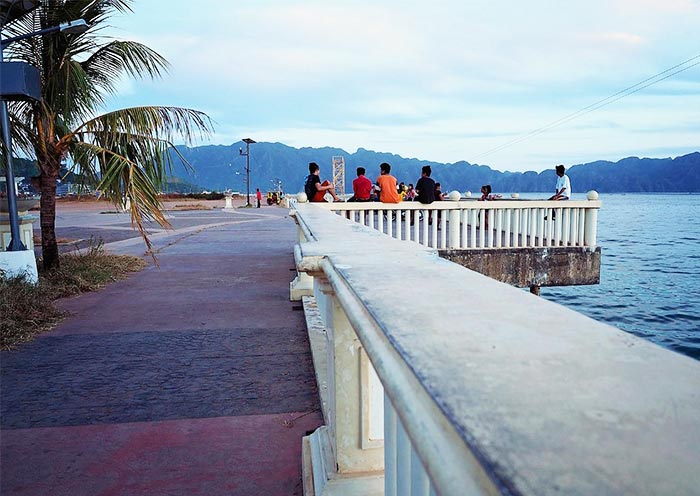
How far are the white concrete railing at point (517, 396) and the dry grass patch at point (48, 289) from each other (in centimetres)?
521

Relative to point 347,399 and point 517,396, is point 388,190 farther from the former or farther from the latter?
point 517,396

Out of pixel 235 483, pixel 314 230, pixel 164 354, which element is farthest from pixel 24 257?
pixel 235 483

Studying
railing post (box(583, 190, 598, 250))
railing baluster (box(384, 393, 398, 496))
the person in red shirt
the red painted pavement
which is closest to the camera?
railing baluster (box(384, 393, 398, 496))

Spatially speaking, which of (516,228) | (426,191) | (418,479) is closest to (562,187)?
(516,228)

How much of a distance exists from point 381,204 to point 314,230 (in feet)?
20.5

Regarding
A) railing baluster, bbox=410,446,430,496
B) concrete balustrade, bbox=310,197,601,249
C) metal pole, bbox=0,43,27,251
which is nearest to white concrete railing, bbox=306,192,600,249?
concrete balustrade, bbox=310,197,601,249

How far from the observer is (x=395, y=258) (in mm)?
2299

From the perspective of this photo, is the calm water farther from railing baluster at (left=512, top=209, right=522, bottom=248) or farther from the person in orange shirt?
the person in orange shirt

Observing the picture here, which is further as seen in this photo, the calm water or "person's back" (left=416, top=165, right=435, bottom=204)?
the calm water

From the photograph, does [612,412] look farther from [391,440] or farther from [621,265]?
[621,265]

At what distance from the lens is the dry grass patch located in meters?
5.54

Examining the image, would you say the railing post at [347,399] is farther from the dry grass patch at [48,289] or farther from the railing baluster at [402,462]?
the dry grass patch at [48,289]

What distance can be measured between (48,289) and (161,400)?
4.25 meters

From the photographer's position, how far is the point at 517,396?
2.68 ft
